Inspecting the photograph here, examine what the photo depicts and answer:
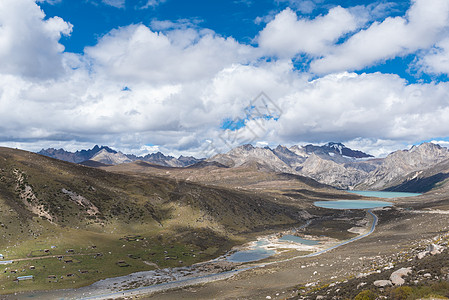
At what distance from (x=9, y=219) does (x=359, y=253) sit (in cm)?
11172

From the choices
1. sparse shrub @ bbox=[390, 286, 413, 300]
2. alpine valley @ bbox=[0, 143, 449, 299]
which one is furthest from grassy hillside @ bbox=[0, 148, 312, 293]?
sparse shrub @ bbox=[390, 286, 413, 300]

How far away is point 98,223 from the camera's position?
12031cm

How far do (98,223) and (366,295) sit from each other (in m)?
110

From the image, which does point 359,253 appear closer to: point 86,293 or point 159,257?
point 159,257

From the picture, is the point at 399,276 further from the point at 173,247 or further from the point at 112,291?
the point at 173,247

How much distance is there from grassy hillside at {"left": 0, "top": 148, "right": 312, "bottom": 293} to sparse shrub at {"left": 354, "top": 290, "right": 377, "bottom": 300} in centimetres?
6938

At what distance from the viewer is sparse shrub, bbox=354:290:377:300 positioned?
33.5m

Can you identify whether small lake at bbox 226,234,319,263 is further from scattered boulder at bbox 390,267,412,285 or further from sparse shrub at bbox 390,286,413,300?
sparse shrub at bbox 390,286,413,300

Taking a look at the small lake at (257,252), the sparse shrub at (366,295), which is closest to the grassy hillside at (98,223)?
the small lake at (257,252)

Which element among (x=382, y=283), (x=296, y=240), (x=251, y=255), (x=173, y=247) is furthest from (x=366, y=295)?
(x=296, y=240)

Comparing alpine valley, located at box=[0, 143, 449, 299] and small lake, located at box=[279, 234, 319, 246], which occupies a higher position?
alpine valley, located at box=[0, 143, 449, 299]

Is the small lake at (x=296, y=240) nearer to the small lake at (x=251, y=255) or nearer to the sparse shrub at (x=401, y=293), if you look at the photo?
the small lake at (x=251, y=255)

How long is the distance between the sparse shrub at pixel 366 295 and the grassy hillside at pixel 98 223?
228 ft

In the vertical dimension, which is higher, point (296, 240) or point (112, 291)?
point (112, 291)
